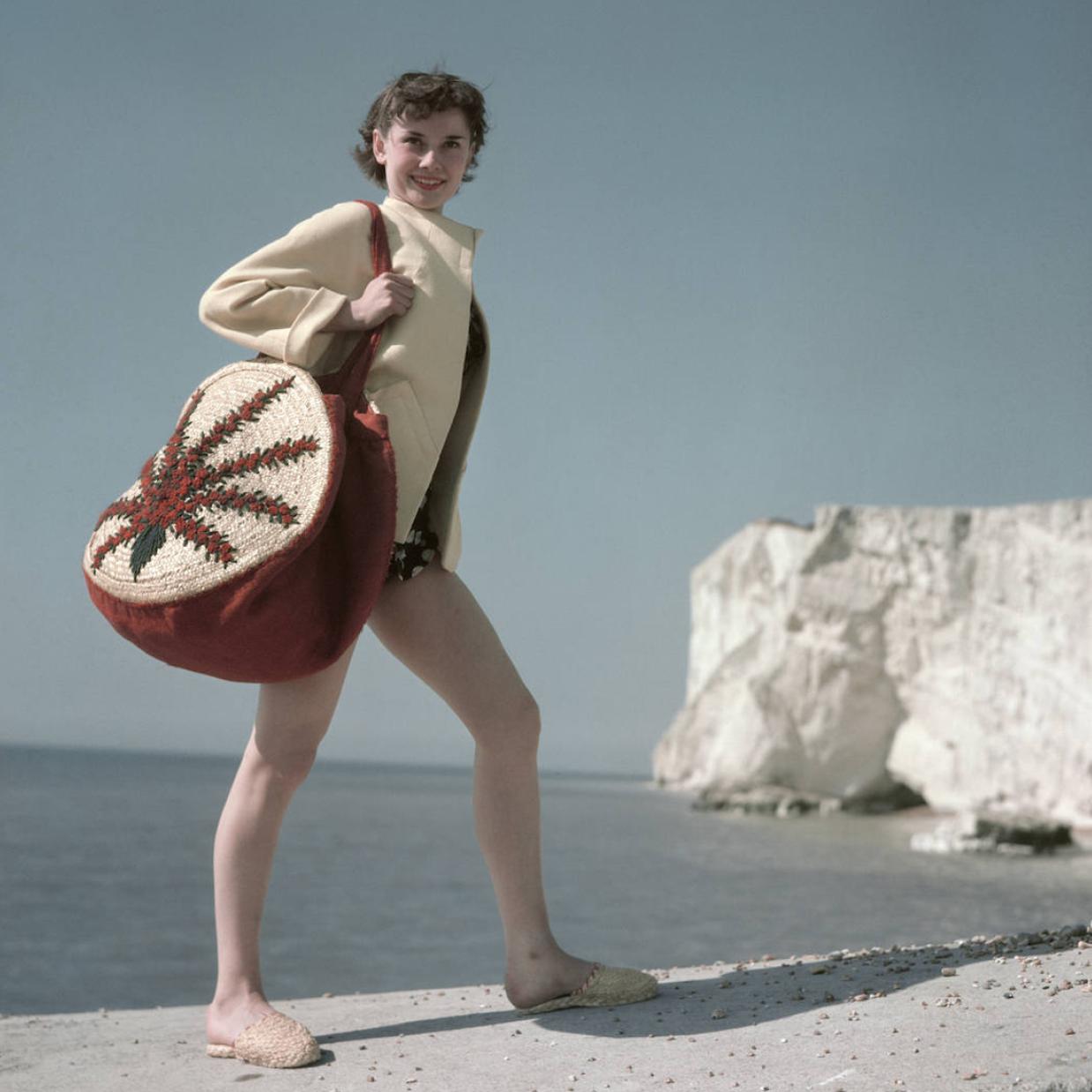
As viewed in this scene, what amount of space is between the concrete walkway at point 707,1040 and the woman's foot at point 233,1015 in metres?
0.05

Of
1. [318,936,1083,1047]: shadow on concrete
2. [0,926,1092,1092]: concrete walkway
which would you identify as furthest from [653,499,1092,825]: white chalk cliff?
[0,926,1092,1092]: concrete walkway

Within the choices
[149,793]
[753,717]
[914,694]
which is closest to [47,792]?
[149,793]

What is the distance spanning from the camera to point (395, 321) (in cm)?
216

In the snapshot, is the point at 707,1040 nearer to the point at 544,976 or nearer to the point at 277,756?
the point at 544,976

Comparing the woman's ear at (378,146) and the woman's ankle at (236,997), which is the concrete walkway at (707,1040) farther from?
the woman's ear at (378,146)

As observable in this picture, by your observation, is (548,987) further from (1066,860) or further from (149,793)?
(149,793)

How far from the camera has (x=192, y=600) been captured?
185 cm

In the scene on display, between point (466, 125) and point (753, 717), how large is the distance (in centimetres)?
2664

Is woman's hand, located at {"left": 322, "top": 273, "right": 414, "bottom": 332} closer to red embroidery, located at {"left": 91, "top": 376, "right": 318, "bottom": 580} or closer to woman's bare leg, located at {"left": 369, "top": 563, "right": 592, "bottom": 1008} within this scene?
red embroidery, located at {"left": 91, "top": 376, "right": 318, "bottom": 580}

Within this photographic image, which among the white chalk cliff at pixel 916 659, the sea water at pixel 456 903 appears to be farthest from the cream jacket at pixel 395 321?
the white chalk cliff at pixel 916 659

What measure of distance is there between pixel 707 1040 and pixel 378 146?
1.70 m

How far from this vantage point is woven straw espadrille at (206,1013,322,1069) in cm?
201

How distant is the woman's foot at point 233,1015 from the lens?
82.1 inches

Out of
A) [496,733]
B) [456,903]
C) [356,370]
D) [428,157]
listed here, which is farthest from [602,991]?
[456,903]
